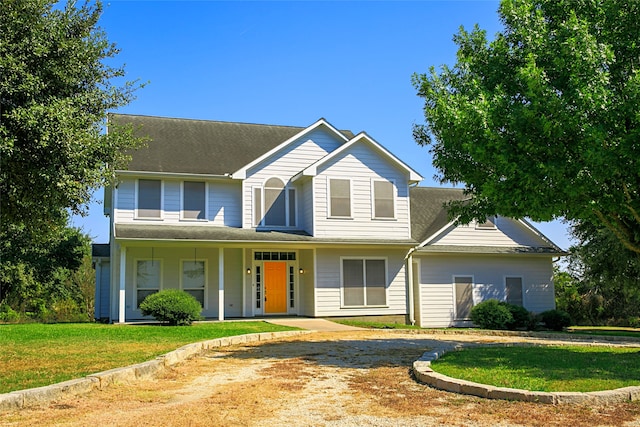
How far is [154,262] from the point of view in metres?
22.7

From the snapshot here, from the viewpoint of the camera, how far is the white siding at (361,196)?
22984mm

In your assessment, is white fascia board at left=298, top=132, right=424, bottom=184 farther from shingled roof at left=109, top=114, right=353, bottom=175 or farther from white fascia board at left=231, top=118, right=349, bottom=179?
shingled roof at left=109, top=114, right=353, bottom=175

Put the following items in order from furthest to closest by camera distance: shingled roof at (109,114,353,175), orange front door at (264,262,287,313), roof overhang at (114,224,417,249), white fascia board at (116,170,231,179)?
1. orange front door at (264,262,287,313)
2. shingled roof at (109,114,353,175)
3. white fascia board at (116,170,231,179)
4. roof overhang at (114,224,417,249)

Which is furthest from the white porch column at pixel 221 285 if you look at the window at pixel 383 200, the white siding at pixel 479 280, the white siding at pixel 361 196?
the white siding at pixel 479 280

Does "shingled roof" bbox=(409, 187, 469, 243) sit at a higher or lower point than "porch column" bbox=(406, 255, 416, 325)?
higher

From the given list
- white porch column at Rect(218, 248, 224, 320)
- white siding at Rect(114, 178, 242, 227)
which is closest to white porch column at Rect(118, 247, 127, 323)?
white siding at Rect(114, 178, 242, 227)

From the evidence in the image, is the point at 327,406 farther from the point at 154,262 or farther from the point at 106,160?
the point at 154,262

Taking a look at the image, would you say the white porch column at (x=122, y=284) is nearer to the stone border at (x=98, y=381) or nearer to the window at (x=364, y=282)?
the window at (x=364, y=282)

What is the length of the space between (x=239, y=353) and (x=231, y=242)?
8810mm

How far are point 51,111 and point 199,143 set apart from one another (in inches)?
606

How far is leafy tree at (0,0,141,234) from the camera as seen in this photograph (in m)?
9.85

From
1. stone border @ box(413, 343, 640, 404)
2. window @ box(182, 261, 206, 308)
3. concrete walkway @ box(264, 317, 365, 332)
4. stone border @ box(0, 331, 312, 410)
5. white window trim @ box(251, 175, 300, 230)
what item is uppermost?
white window trim @ box(251, 175, 300, 230)

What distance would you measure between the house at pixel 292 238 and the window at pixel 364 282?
4cm

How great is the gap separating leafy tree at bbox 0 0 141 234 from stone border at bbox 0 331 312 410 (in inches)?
140
